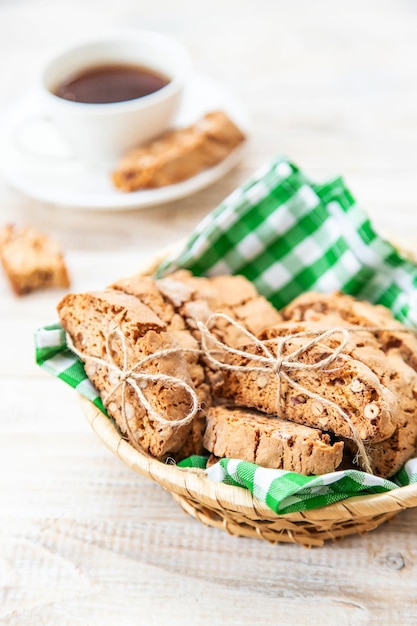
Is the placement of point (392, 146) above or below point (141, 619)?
above

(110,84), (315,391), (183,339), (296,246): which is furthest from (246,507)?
(110,84)

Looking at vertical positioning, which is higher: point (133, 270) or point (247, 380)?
point (247, 380)

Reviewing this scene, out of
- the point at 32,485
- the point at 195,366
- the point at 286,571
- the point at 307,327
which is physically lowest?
the point at 32,485

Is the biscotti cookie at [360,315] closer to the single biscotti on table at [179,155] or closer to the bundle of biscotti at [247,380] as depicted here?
the bundle of biscotti at [247,380]

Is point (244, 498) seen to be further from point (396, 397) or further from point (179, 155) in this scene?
point (179, 155)

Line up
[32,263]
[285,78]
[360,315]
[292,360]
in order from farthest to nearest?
[285,78] < [32,263] < [360,315] < [292,360]

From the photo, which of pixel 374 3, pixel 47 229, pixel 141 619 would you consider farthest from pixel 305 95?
pixel 141 619

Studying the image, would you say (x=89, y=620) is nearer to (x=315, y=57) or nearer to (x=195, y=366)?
(x=195, y=366)

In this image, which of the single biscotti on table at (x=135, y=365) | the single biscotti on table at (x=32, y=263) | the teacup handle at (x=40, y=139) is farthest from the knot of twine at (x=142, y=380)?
the teacup handle at (x=40, y=139)
